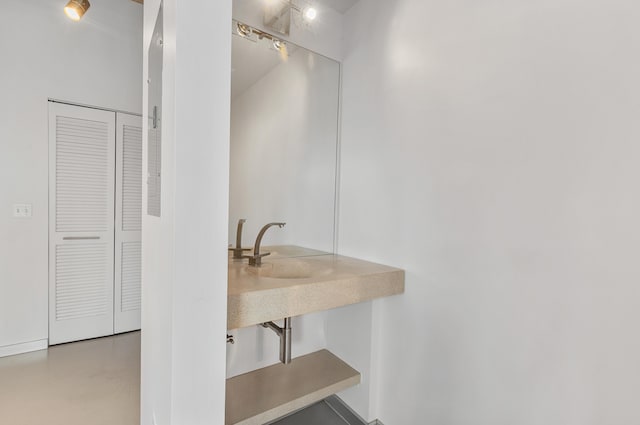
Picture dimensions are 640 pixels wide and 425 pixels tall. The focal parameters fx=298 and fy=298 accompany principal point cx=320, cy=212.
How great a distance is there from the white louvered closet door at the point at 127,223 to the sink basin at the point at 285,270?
1.83 metres

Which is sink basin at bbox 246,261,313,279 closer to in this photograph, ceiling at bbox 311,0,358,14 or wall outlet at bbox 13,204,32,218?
ceiling at bbox 311,0,358,14

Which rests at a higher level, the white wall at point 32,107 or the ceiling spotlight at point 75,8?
the ceiling spotlight at point 75,8

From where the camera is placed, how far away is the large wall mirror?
176cm

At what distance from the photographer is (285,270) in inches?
67.8

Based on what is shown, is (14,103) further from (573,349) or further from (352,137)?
(573,349)

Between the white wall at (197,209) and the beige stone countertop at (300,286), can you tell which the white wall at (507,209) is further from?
the white wall at (197,209)

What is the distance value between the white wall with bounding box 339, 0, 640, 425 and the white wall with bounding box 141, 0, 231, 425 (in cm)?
101

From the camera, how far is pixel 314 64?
2.00m

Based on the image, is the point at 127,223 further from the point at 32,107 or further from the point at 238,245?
the point at 238,245

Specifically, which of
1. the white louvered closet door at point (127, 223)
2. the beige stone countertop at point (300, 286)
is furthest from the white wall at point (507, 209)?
the white louvered closet door at point (127, 223)

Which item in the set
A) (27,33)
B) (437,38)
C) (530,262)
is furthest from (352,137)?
(27,33)

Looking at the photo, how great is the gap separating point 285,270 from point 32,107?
2448mm

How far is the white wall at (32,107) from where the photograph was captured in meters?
2.28

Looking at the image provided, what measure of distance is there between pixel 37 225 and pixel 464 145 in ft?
10.2
